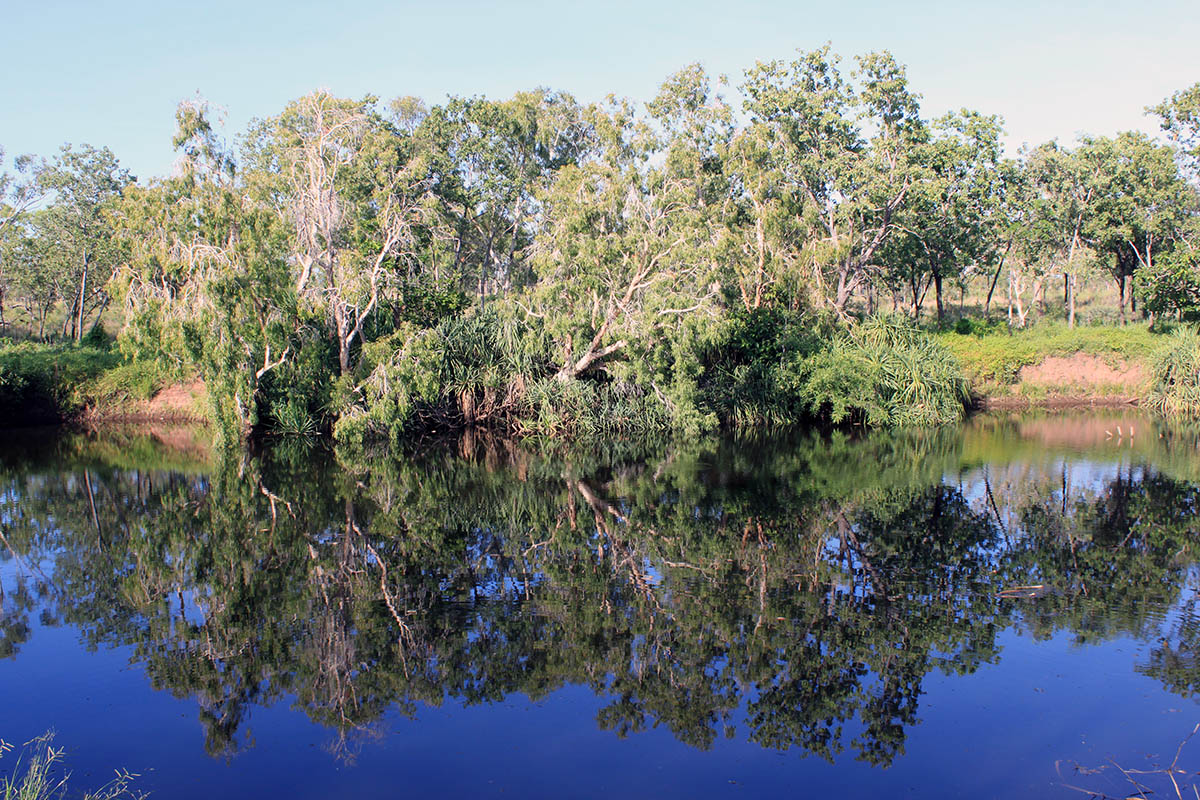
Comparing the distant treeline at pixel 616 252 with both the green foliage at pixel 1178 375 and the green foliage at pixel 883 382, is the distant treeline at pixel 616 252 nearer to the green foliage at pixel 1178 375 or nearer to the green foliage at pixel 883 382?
the green foliage at pixel 883 382

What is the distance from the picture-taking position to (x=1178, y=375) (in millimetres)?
28844

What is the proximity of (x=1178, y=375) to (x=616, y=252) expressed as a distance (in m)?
19.5

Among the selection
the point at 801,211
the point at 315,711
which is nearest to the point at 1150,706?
the point at 315,711

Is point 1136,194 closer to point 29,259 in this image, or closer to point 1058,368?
point 1058,368

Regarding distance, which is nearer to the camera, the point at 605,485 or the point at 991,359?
the point at 605,485

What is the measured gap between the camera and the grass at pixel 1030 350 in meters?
31.8

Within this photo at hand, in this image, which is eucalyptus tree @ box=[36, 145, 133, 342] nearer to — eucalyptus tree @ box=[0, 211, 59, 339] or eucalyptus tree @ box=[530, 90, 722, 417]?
eucalyptus tree @ box=[0, 211, 59, 339]

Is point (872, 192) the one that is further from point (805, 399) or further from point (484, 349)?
point (484, 349)

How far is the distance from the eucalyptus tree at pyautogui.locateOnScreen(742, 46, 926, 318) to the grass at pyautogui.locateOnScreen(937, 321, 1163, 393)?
16.2 ft

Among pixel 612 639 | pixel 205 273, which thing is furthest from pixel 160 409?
pixel 612 639

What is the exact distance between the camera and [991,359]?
32.0m

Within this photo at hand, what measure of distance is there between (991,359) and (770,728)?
27.5 meters

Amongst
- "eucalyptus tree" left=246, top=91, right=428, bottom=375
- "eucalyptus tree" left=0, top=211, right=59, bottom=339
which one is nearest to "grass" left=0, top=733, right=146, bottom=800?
"eucalyptus tree" left=246, top=91, right=428, bottom=375

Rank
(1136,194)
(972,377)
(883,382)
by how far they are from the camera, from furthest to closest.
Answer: (1136,194)
(972,377)
(883,382)
